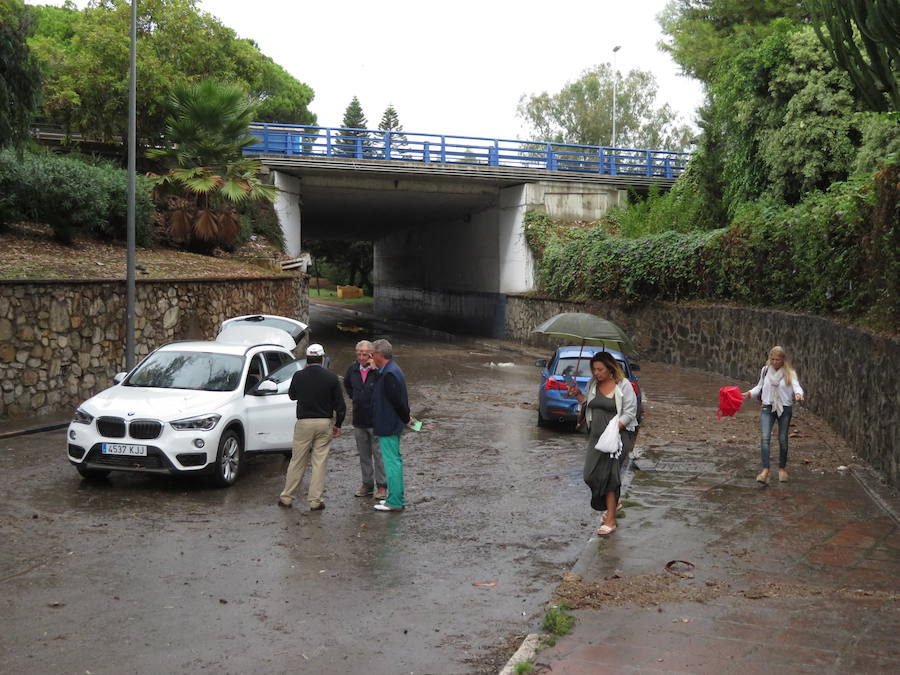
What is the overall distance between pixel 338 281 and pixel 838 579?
276ft

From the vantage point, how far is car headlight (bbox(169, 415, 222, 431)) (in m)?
10.1

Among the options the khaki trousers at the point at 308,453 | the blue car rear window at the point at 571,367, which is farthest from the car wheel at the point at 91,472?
the blue car rear window at the point at 571,367

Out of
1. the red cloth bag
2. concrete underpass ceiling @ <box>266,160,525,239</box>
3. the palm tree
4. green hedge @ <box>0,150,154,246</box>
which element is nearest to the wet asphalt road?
the red cloth bag

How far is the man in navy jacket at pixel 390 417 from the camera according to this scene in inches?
372

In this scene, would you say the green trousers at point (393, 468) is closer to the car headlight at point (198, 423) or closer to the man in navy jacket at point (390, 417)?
the man in navy jacket at point (390, 417)

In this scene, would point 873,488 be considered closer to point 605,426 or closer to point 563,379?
point 605,426

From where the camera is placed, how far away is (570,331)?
47.1 feet

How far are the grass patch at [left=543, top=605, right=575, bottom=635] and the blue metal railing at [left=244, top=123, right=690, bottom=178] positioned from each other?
1100 inches

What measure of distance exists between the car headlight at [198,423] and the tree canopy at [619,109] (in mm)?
68230

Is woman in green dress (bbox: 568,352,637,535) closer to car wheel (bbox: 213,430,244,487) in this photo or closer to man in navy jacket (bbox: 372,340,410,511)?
man in navy jacket (bbox: 372,340,410,511)

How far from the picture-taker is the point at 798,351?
18.0m

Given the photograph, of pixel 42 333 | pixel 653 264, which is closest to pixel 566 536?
pixel 42 333

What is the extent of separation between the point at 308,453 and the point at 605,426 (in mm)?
3323

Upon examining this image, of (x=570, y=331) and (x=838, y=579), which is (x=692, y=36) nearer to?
(x=570, y=331)
